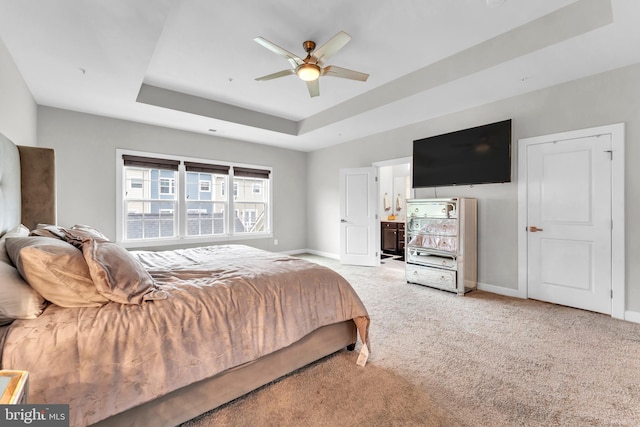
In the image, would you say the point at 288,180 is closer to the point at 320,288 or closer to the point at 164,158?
the point at 164,158

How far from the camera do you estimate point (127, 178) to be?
454 cm

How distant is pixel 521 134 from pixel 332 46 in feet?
9.01

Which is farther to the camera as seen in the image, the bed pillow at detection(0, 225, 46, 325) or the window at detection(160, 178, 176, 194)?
the window at detection(160, 178, 176, 194)

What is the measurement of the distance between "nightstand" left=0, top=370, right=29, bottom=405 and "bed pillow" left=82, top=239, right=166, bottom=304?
2.44ft

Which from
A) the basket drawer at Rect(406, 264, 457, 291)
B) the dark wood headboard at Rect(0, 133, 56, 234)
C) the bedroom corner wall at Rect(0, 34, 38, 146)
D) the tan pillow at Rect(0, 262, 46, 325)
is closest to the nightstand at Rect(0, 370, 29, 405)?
the tan pillow at Rect(0, 262, 46, 325)

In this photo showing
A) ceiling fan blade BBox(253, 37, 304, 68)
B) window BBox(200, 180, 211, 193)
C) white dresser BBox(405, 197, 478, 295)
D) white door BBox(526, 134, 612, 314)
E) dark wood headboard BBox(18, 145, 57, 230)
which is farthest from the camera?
window BBox(200, 180, 211, 193)

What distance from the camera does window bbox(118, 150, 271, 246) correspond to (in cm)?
459

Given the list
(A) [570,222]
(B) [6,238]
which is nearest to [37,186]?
(B) [6,238]

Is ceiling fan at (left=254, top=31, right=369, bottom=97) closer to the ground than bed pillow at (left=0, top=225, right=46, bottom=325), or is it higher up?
higher up

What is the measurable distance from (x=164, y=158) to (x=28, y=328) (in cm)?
420

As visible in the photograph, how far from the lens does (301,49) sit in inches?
115

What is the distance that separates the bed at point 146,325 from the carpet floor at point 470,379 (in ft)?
0.56

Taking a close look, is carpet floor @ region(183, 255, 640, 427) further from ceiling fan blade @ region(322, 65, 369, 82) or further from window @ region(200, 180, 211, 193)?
window @ region(200, 180, 211, 193)

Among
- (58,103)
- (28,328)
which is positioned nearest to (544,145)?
(28,328)
